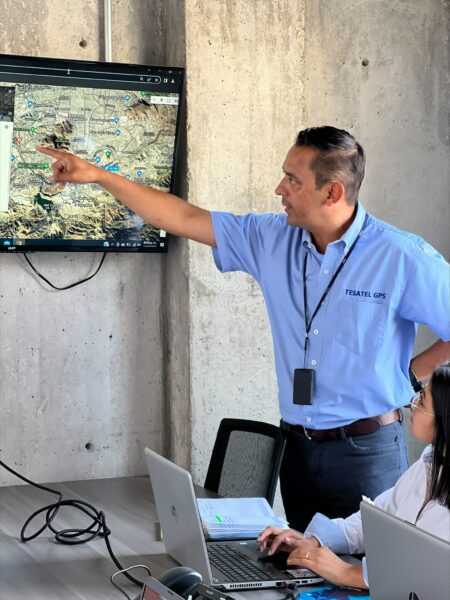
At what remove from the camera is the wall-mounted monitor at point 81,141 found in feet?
15.6

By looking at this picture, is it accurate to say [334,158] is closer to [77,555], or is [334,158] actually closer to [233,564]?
[233,564]

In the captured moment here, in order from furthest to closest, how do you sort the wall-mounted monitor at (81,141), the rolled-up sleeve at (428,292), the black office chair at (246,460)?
1. the wall-mounted monitor at (81,141)
2. the black office chair at (246,460)
3. the rolled-up sleeve at (428,292)

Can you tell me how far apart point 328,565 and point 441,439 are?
0.48m

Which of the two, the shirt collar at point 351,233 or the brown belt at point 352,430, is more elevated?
the shirt collar at point 351,233

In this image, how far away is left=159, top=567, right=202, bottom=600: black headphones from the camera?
6.86 feet

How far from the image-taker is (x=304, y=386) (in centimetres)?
339

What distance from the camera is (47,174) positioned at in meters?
4.85

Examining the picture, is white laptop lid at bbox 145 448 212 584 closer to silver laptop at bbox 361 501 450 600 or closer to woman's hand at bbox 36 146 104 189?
silver laptop at bbox 361 501 450 600

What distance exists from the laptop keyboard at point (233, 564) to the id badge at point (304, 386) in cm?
68

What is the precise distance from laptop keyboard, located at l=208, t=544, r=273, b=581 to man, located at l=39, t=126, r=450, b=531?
2.11 feet

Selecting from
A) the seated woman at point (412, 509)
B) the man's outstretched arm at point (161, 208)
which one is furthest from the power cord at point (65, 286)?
the seated woman at point (412, 509)

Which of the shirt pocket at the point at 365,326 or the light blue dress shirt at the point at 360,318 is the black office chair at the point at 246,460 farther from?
the shirt pocket at the point at 365,326

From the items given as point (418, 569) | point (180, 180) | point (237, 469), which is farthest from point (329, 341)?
point (180, 180)

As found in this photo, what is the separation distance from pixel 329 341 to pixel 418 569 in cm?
162
